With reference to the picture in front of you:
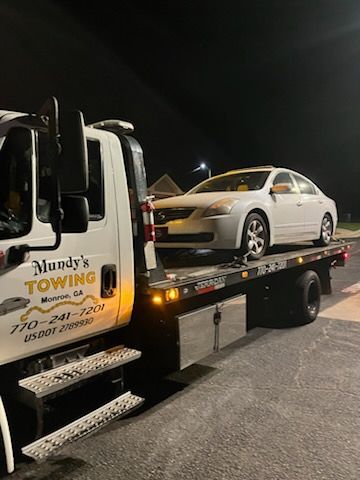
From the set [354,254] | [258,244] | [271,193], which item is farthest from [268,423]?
[354,254]

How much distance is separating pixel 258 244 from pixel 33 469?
386 centimetres

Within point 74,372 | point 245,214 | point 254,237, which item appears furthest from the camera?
point 254,237

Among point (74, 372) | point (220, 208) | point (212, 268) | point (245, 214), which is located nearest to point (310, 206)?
point (245, 214)

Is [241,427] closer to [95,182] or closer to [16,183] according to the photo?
[95,182]

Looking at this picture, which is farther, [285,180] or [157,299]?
[285,180]

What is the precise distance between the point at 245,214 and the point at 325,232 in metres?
2.93

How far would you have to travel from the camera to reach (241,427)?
3711 mm

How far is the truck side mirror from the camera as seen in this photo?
2.61 metres

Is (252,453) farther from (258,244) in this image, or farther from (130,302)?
(258,244)

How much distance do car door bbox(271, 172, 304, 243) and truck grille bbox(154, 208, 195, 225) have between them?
4.75 ft

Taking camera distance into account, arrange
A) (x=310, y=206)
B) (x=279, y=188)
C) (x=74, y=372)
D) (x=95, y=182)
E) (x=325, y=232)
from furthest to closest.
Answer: (x=325, y=232) → (x=310, y=206) → (x=279, y=188) → (x=95, y=182) → (x=74, y=372)

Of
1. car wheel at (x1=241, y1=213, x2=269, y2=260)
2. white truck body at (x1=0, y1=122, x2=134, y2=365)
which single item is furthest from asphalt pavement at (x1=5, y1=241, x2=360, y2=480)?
car wheel at (x1=241, y1=213, x2=269, y2=260)

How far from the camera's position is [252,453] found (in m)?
3.32

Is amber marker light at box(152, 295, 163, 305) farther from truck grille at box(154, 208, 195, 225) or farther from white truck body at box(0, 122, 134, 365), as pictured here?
truck grille at box(154, 208, 195, 225)
